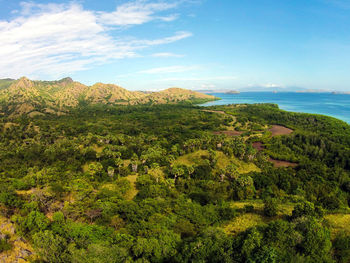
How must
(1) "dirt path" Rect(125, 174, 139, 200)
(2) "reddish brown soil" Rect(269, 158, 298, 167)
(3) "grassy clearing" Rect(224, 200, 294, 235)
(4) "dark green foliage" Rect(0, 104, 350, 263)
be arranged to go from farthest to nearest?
(2) "reddish brown soil" Rect(269, 158, 298, 167), (1) "dirt path" Rect(125, 174, 139, 200), (3) "grassy clearing" Rect(224, 200, 294, 235), (4) "dark green foliage" Rect(0, 104, 350, 263)

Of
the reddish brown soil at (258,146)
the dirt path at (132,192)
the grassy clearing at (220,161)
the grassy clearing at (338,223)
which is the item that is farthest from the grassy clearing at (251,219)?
the reddish brown soil at (258,146)

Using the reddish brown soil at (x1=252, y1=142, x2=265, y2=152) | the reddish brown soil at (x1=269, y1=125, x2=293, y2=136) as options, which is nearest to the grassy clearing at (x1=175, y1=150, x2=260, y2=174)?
the reddish brown soil at (x1=252, y1=142, x2=265, y2=152)

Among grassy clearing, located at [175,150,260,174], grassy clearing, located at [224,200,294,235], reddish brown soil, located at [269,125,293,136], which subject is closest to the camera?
grassy clearing, located at [224,200,294,235]

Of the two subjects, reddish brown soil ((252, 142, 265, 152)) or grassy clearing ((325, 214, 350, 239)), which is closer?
grassy clearing ((325, 214, 350, 239))

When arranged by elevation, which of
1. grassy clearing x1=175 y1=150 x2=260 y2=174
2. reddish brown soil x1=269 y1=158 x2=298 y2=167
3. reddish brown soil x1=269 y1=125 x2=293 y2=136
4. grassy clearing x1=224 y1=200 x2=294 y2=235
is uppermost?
reddish brown soil x1=269 y1=125 x2=293 y2=136

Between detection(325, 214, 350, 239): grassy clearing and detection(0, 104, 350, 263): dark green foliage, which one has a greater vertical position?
detection(0, 104, 350, 263): dark green foliage

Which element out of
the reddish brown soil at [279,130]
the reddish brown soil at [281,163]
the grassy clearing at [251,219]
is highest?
the reddish brown soil at [279,130]

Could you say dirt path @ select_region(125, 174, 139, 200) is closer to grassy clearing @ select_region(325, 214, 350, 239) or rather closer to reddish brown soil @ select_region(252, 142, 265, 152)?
grassy clearing @ select_region(325, 214, 350, 239)

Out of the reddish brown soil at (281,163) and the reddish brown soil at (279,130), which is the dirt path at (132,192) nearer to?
the reddish brown soil at (281,163)
